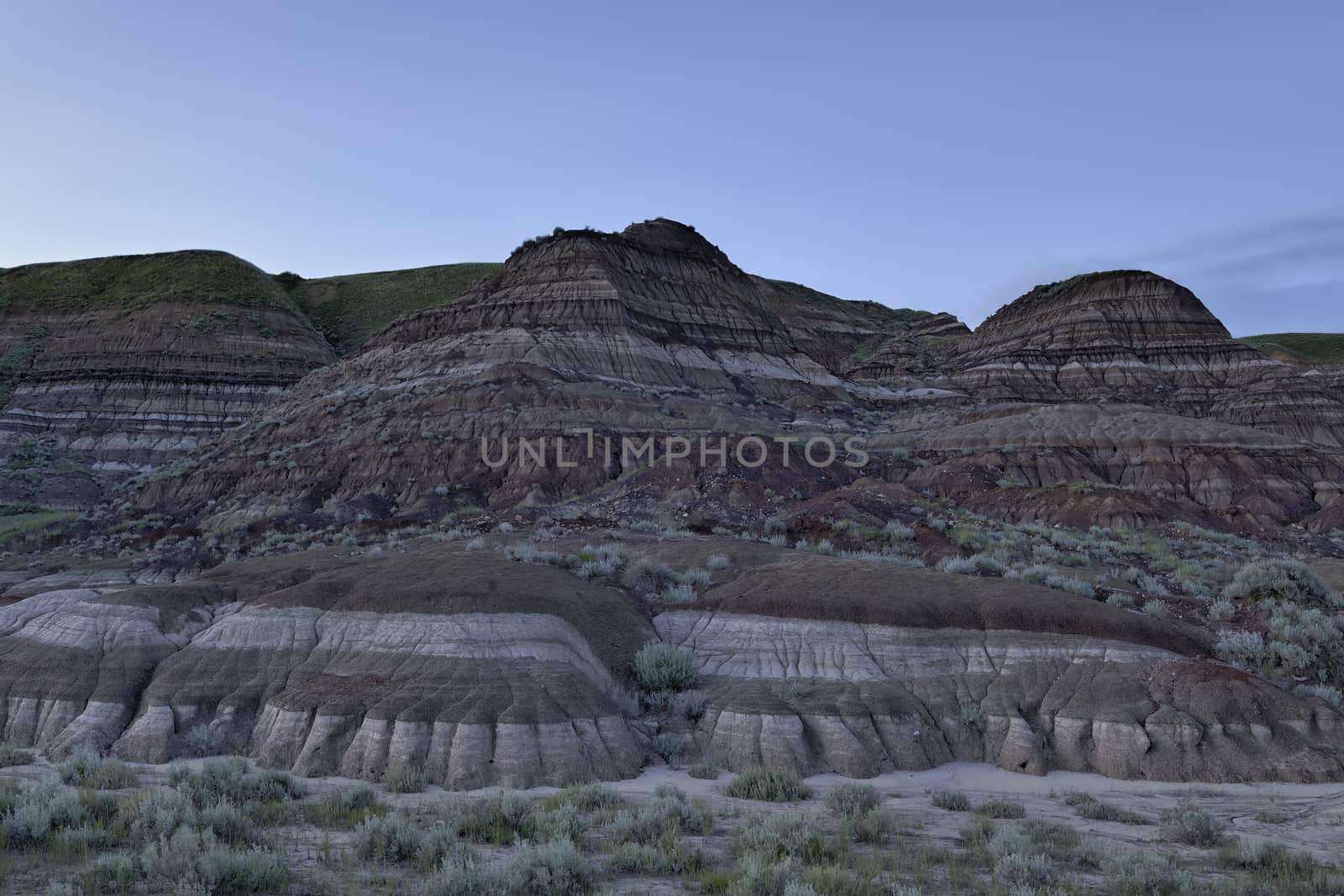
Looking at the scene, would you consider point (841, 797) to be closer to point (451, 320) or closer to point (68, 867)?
point (68, 867)

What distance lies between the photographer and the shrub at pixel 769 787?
11648mm

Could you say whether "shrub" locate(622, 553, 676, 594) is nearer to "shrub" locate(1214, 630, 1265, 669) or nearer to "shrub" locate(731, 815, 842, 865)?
"shrub" locate(731, 815, 842, 865)

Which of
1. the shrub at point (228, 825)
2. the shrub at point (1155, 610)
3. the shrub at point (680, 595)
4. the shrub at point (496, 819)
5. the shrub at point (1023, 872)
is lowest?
the shrub at point (496, 819)

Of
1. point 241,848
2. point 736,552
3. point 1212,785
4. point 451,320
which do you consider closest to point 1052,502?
point 736,552

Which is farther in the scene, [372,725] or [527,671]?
[527,671]

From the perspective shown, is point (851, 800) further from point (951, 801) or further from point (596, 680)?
point (596, 680)

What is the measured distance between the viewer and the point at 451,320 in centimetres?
5322

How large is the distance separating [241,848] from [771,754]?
7.79 meters

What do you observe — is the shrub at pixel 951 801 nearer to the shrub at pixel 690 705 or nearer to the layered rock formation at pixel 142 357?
the shrub at pixel 690 705

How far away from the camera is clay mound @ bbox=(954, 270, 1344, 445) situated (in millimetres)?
62156

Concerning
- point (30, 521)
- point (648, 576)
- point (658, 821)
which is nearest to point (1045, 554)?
point (648, 576)

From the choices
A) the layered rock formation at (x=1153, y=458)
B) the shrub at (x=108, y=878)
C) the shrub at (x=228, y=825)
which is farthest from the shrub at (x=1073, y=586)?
the layered rock formation at (x=1153, y=458)

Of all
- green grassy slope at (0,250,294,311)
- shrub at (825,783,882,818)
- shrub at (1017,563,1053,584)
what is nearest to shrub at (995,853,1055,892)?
shrub at (825,783,882,818)

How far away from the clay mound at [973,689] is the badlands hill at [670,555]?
0.22 feet
